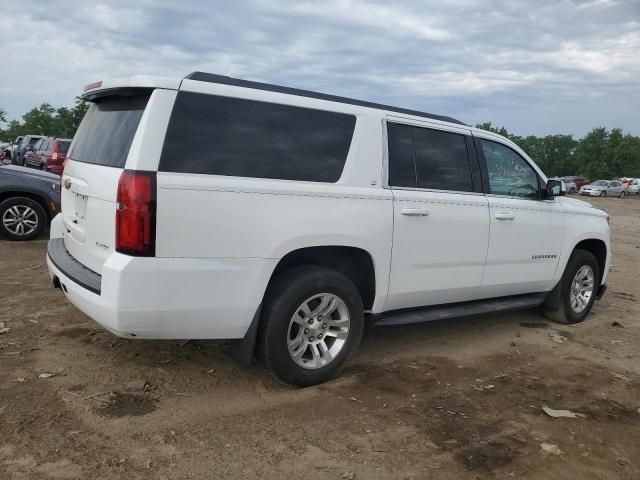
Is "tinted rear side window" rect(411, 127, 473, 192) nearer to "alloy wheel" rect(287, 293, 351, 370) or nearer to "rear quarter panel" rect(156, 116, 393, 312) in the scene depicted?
"rear quarter panel" rect(156, 116, 393, 312)

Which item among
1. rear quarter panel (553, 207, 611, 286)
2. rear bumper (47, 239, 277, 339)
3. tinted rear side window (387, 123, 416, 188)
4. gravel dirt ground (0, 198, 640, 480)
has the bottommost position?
gravel dirt ground (0, 198, 640, 480)

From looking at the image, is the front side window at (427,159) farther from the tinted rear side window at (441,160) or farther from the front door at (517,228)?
the front door at (517,228)

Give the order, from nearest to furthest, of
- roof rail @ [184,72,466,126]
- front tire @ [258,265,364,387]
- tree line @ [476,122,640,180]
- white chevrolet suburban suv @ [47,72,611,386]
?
white chevrolet suburban suv @ [47,72,611,386] < roof rail @ [184,72,466,126] < front tire @ [258,265,364,387] < tree line @ [476,122,640,180]

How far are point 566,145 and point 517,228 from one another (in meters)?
102

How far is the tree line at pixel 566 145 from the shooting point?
5984cm

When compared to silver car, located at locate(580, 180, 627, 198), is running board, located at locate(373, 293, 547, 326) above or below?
below

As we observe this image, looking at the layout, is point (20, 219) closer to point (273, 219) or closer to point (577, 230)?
point (273, 219)

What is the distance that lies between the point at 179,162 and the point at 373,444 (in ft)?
6.48

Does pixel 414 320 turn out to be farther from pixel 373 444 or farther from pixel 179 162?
pixel 179 162

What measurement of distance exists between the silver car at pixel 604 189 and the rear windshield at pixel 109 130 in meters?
50.9

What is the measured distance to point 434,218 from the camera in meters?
4.32

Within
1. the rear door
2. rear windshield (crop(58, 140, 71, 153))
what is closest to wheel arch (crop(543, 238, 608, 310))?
the rear door

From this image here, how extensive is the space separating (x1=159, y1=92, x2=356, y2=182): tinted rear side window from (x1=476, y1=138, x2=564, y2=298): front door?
1747mm

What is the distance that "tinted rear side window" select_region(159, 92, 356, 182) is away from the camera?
322cm
